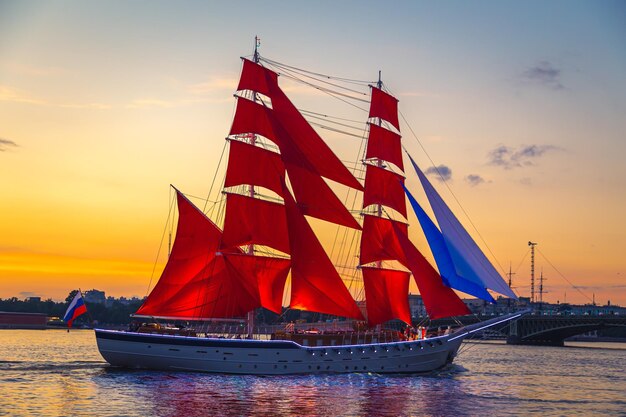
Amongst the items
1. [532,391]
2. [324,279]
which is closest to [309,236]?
[324,279]

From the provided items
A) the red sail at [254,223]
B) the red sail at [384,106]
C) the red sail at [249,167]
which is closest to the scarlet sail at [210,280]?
the red sail at [254,223]

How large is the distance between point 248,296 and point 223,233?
535cm

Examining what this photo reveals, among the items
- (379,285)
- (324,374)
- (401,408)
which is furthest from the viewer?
(379,285)

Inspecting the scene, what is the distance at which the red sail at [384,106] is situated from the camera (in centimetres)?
7306

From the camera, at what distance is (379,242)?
233ft

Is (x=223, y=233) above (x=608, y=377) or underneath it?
above

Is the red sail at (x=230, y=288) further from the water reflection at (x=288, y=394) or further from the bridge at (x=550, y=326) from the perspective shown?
the bridge at (x=550, y=326)

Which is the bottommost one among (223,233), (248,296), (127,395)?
(127,395)

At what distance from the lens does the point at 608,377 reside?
79750 mm

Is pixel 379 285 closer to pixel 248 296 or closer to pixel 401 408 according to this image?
pixel 248 296

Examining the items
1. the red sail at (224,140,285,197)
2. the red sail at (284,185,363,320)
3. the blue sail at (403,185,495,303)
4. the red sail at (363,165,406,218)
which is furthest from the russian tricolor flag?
the blue sail at (403,185,495,303)

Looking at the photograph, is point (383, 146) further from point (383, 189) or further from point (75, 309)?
point (75, 309)

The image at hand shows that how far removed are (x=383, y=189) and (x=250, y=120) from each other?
1444 cm

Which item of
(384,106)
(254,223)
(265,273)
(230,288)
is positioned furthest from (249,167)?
(384,106)
